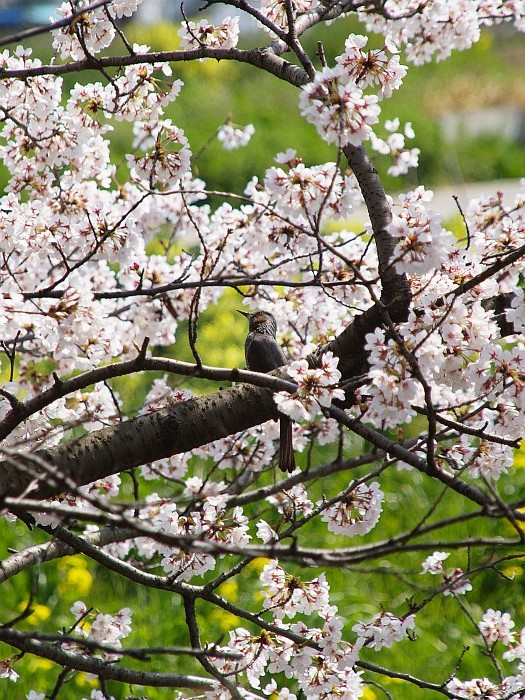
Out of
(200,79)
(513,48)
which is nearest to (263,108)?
(200,79)

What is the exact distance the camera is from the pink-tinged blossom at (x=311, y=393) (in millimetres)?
1771

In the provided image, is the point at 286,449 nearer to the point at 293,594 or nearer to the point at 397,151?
the point at 293,594

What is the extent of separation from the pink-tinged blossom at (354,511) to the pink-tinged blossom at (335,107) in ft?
3.11

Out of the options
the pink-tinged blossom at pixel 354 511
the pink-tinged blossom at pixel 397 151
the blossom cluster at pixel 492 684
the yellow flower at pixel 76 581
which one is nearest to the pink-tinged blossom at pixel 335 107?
the pink-tinged blossom at pixel 354 511

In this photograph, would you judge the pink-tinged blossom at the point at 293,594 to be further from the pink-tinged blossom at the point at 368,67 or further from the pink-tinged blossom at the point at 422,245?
the pink-tinged blossom at the point at 368,67

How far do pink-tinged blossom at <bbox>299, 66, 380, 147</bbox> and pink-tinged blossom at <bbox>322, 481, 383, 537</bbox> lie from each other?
95 centimetres

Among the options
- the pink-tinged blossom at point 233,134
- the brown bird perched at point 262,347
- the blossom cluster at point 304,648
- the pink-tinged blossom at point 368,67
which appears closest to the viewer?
the pink-tinged blossom at point 368,67

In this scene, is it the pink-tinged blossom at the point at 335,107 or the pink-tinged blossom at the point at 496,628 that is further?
the pink-tinged blossom at the point at 496,628

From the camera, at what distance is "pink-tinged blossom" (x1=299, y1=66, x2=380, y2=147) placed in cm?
175

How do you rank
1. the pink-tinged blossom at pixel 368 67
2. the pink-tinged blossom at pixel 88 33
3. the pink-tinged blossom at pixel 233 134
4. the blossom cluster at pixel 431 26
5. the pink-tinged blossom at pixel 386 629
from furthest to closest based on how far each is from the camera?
the pink-tinged blossom at pixel 233 134, the blossom cluster at pixel 431 26, the pink-tinged blossom at pixel 88 33, the pink-tinged blossom at pixel 386 629, the pink-tinged blossom at pixel 368 67

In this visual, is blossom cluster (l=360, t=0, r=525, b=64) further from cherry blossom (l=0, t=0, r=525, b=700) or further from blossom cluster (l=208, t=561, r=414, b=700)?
blossom cluster (l=208, t=561, r=414, b=700)

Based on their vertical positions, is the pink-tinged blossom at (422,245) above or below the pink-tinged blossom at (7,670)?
above

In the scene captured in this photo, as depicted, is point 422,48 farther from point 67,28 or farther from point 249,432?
point 249,432

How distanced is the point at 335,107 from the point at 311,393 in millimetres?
631
